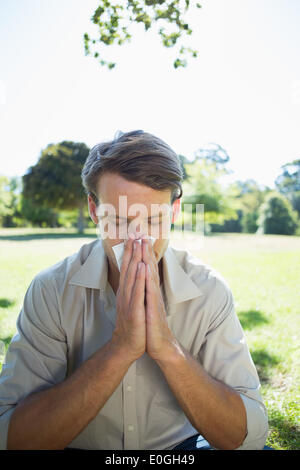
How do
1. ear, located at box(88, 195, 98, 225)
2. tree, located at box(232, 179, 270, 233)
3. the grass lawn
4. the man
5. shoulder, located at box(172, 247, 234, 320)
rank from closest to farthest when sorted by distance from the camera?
1. the man
2. shoulder, located at box(172, 247, 234, 320)
3. ear, located at box(88, 195, 98, 225)
4. the grass lawn
5. tree, located at box(232, 179, 270, 233)

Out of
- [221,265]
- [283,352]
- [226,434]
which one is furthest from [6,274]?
[226,434]

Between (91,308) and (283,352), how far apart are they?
110 inches

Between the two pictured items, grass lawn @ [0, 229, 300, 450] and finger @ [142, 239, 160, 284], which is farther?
grass lawn @ [0, 229, 300, 450]

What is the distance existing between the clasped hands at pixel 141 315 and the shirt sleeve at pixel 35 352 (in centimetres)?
37

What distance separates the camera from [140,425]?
1678 mm

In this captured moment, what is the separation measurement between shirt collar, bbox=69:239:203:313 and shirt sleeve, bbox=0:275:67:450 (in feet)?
0.56

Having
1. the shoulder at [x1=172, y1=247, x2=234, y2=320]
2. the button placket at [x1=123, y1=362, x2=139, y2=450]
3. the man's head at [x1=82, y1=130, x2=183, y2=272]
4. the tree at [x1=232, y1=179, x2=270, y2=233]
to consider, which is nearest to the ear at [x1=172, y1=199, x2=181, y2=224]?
the man's head at [x1=82, y1=130, x2=183, y2=272]

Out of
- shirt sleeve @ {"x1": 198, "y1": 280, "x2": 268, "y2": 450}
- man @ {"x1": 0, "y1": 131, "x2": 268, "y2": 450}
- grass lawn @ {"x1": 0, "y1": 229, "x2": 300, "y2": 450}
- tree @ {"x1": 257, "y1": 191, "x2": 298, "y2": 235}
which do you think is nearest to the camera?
man @ {"x1": 0, "y1": 131, "x2": 268, "y2": 450}

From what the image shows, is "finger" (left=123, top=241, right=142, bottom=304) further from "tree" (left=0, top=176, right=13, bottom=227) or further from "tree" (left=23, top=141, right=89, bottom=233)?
"tree" (left=0, top=176, right=13, bottom=227)

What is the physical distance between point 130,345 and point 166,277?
1.75ft

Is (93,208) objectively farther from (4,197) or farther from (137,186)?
(4,197)

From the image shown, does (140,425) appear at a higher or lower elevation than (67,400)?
lower

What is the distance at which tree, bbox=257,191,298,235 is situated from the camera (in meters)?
22.0
